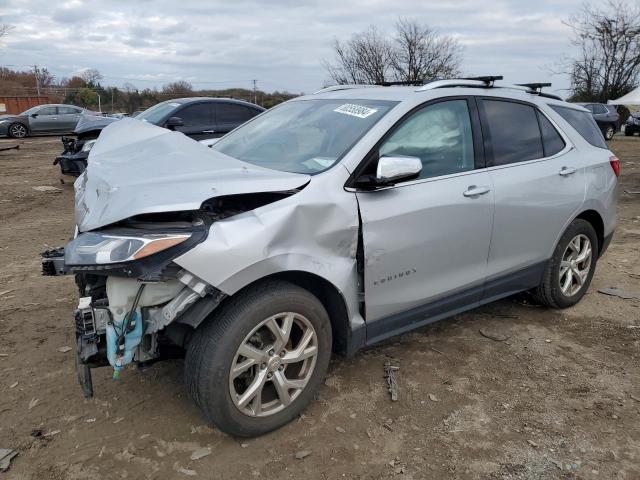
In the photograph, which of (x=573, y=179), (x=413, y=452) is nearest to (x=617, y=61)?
(x=573, y=179)

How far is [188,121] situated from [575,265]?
283 inches

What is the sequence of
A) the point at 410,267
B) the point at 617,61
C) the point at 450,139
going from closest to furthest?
the point at 410,267 < the point at 450,139 < the point at 617,61

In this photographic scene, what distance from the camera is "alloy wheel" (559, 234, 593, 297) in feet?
14.3

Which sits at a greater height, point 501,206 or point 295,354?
point 501,206

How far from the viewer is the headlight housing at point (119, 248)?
2.32 meters

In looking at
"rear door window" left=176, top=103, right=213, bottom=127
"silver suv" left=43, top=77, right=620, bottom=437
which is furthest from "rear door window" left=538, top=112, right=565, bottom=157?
A: "rear door window" left=176, top=103, right=213, bottom=127

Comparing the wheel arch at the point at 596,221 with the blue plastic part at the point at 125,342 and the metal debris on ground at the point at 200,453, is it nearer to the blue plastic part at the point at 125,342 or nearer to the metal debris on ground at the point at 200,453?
the metal debris on ground at the point at 200,453

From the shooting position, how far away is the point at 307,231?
271 centimetres

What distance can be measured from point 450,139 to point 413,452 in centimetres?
192

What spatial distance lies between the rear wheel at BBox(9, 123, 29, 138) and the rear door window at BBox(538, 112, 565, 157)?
22827mm

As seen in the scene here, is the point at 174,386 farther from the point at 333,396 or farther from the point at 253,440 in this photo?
the point at 333,396

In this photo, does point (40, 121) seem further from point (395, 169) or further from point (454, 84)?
point (395, 169)

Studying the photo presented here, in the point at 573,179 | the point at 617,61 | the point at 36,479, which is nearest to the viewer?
the point at 36,479

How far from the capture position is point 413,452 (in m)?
2.71
